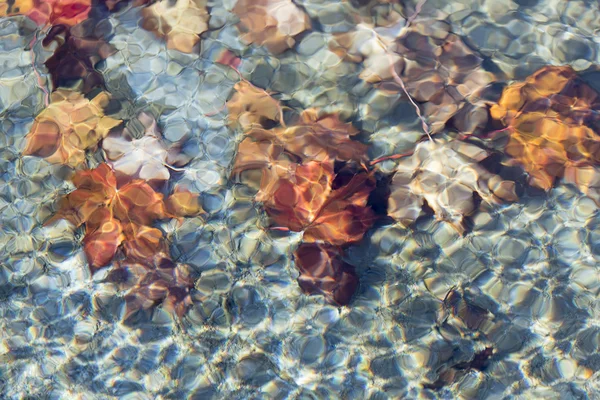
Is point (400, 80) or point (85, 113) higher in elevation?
point (400, 80)

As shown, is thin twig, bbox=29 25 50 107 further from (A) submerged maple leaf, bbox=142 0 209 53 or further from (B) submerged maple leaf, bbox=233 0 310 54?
(B) submerged maple leaf, bbox=233 0 310 54

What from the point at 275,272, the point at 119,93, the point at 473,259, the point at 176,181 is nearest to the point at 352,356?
the point at 275,272

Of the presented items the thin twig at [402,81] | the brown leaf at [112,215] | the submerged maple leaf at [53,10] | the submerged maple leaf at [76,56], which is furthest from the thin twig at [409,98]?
the submerged maple leaf at [53,10]

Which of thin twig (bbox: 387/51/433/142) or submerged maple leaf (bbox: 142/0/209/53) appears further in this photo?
submerged maple leaf (bbox: 142/0/209/53)

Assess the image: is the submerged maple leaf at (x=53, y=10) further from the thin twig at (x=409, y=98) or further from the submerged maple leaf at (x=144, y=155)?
the thin twig at (x=409, y=98)

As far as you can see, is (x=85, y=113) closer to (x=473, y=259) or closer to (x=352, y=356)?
(x=352, y=356)

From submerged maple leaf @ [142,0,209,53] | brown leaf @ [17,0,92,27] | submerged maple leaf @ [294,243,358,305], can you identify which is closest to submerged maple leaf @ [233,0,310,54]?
submerged maple leaf @ [142,0,209,53]

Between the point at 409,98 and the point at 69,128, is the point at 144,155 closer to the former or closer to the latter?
the point at 69,128
